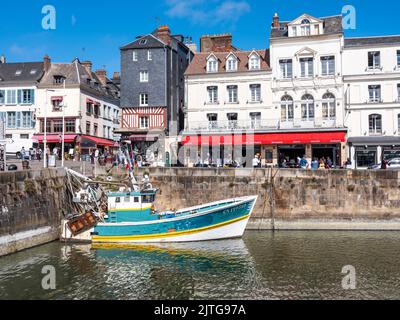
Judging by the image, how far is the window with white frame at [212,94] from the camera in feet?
104

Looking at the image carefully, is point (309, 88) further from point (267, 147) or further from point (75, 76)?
point (75, 76)

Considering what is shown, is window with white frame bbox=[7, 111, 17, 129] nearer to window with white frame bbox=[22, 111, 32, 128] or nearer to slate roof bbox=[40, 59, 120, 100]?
window with white frame bbox=[22, 111, 32, 128]

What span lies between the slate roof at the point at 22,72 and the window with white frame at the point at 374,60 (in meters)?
29.0

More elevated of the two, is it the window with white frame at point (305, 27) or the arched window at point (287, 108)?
the window with white frame at point (305, 27)

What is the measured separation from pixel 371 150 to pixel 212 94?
12625mm

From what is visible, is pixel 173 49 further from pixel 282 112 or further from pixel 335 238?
pixel 335 238

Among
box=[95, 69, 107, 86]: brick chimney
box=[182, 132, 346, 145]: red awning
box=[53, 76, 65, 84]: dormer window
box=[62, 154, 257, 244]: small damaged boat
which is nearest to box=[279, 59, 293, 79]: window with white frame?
box=[182, 132, 346, 145]: red awning

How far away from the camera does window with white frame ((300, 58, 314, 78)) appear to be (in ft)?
96.8

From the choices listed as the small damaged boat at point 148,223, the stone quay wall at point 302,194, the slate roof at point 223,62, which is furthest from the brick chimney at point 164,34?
the small damaged boat at point 148,223

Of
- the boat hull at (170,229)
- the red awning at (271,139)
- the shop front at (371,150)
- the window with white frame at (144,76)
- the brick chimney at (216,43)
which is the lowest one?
the boat hull at (170,229)

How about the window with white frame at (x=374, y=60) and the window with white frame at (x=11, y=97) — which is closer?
the window with white frame at (x=374, y=60)

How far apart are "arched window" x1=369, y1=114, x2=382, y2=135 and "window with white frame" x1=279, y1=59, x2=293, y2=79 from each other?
667cm

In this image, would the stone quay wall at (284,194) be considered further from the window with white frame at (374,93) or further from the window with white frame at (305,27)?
the window with white frame at (305,27)
